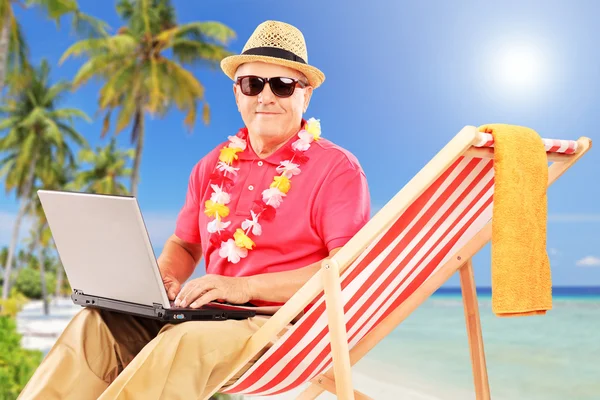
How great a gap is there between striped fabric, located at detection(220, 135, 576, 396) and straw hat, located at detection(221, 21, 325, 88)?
2.71 ft

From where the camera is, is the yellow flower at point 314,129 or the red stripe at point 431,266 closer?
the red stripe at point 431,266

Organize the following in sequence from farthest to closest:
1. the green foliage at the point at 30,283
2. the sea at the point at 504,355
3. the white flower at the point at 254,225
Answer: the green foliage at the point at 30,283
the sea at the point at 504,355
the white flower at the point at 254,225

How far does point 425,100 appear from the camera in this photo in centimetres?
3494

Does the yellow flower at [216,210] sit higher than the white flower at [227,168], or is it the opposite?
the white flower at [227,168]

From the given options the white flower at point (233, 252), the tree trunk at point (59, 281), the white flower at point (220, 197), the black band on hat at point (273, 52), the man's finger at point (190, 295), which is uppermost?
the black band on hat at point (273, 52)

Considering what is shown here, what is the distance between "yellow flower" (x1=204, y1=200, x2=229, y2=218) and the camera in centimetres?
304

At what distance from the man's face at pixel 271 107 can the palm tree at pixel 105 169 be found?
28467mm

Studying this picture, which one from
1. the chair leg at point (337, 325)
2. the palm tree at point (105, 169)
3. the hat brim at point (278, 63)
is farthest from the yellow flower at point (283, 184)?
the palm tree at point (105, 169)

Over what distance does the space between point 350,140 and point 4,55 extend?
16.6 metres

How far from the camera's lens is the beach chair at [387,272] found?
2.16m

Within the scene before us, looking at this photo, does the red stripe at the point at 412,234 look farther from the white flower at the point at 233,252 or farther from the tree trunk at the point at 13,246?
the tree trunk at the point at 13,246

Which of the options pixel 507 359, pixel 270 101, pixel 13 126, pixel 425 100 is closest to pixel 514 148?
pixel 270 101

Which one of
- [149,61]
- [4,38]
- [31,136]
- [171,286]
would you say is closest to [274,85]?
[171,286]

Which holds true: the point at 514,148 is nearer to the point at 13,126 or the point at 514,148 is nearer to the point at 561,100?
the point at 13,126
